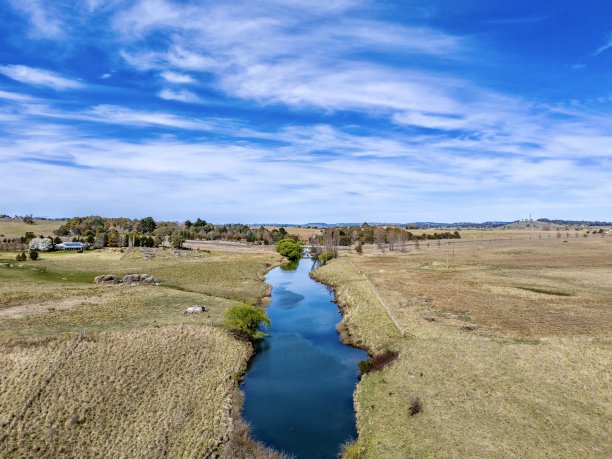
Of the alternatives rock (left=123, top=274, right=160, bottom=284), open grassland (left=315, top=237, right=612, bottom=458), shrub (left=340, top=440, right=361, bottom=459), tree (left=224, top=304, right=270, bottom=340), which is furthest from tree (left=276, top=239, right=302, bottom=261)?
shrub (left=340, top=440, right=361, bottom=459)

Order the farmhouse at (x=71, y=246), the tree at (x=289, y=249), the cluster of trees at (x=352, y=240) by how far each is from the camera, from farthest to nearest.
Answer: the cluster of trees at (x=352, y=240)
the tree at (x=289, y=249)
the farmhouse at (x=71, y=246)

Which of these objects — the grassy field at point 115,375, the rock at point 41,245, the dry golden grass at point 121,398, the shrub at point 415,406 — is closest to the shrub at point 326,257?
the grassy field at point 115,375

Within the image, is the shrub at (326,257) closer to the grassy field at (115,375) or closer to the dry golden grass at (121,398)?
the grassy field at (115,375)

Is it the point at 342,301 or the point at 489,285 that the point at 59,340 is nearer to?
the point at 342,301

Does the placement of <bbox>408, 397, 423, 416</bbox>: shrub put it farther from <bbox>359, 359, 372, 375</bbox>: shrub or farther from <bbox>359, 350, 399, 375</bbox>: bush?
<bbox>359, 359, 372, 375</bbox>: shrub

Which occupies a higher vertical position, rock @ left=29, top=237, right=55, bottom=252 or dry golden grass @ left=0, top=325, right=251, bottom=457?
rock @ left=29, top=237, right=55, bottom=252
